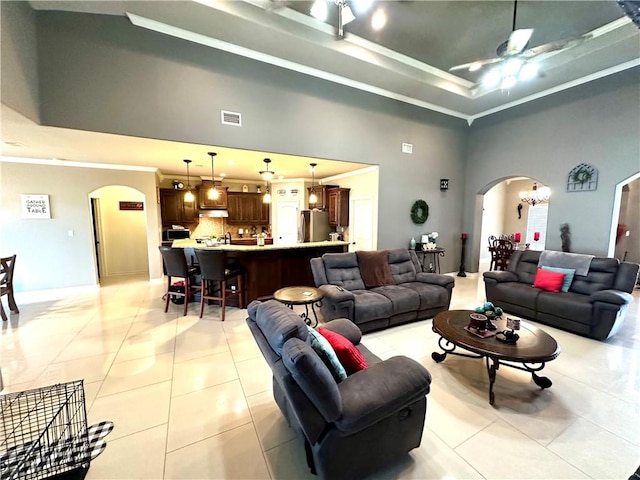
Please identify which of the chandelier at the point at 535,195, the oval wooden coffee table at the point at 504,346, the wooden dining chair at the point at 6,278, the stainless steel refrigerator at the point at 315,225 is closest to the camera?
the oval wooden coffee table at the point at 504,346

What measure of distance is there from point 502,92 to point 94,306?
28.9 ft

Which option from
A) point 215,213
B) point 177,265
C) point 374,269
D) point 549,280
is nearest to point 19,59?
point 177,265

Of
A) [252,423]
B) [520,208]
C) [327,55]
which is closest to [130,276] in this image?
[252,423]

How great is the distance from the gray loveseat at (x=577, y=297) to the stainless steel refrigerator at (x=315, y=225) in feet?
13.0

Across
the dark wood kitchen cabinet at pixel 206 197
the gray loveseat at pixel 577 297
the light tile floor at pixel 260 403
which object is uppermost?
the dark wood kitchen cabinet at pixel 206 197

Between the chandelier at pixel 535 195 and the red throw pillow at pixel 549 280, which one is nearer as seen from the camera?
the red throw pillow at pixel 549 280

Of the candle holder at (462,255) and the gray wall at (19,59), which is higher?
the gray wall at (19,59)

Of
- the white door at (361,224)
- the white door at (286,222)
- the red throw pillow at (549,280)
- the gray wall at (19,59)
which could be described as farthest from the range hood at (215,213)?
the red throw pillow at (549,280)

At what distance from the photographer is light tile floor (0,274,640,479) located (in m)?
1.62

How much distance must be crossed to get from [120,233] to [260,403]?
708cm

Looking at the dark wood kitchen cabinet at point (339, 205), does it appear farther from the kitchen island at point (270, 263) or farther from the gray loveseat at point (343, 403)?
the gray loveseat at point (343, 403)

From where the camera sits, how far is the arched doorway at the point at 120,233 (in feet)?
22.0

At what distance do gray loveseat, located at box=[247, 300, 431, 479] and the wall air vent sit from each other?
3414mm

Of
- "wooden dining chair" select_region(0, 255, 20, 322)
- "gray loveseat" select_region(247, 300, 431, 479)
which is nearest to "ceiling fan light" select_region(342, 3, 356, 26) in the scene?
"gray loveseat" select_region(247, 300, 431, 479)
